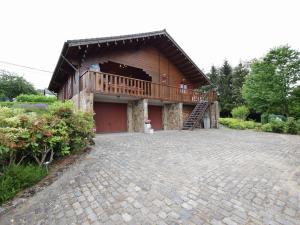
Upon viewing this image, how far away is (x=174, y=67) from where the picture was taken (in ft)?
46.4

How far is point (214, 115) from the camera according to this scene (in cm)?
1413

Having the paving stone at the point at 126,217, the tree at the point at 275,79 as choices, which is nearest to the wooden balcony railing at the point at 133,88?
the paving stone at the point at 126,217

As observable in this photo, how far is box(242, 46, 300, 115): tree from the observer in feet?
55.1

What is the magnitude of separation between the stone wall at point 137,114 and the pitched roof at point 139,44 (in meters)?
3.99

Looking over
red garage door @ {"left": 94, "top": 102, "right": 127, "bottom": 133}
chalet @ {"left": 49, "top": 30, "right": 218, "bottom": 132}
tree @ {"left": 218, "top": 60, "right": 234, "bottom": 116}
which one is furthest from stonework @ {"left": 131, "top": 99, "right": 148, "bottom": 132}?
tree @ {"left": 218, "top": 60, "right": 234, "bottom": 116}

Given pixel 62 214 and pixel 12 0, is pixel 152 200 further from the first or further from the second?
pixel 12 0

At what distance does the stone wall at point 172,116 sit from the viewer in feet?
39.8

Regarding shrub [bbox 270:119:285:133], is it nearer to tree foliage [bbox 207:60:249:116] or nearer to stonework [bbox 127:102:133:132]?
stonework [bbox 127:102:133:132]

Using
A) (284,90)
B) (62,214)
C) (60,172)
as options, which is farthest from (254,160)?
(284,90)

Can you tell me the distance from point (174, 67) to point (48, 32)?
18.9 metres

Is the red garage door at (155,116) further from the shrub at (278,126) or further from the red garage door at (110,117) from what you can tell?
the shrub at (278,126)

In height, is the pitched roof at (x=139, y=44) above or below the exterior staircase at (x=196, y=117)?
above

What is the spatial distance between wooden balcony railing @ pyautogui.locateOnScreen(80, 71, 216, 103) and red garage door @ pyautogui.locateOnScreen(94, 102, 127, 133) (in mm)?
1681

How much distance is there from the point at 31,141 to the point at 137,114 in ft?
24.4
